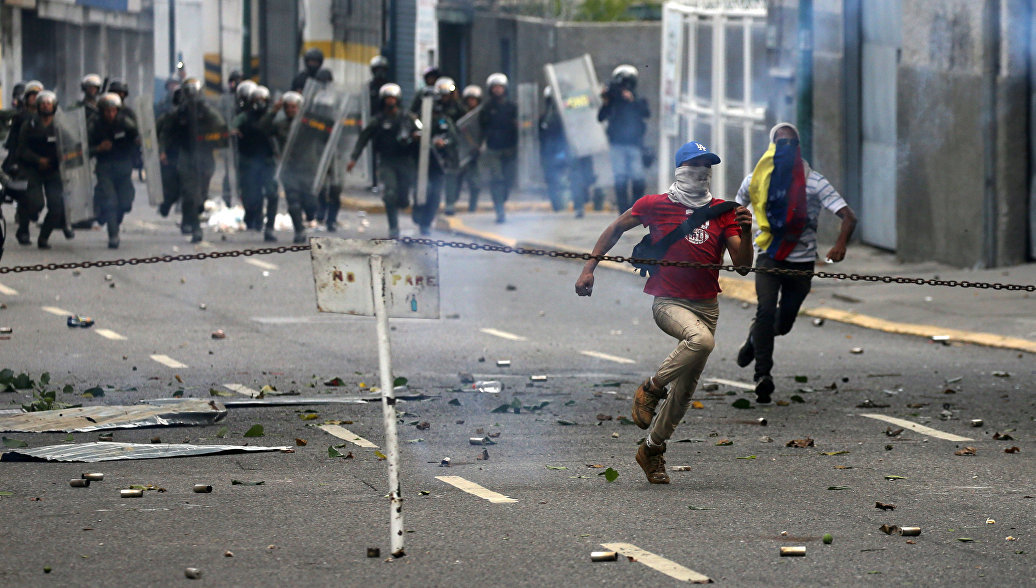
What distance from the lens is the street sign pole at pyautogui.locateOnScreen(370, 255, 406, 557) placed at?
646 cm

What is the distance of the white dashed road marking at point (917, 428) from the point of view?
9.27 m

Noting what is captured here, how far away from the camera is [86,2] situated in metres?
41.6

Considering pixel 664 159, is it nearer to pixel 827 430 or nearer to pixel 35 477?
pixel 827 430

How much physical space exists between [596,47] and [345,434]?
22873 mm

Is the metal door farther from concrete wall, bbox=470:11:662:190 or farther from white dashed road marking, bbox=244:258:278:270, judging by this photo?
concrete wall, bbox=470:11:662:190

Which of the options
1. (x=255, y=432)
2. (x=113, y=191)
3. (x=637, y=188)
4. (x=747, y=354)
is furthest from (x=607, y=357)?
(x=637, y=188)

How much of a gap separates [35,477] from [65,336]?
560 centimetres

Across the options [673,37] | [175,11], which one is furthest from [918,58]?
[175,11]

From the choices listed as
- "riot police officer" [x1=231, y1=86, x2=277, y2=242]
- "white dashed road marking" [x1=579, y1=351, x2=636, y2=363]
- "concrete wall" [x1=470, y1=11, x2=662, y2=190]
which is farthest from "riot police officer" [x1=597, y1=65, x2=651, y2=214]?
"white dashed road marking" [x1=579, y1=351, x2=636, y2=363]

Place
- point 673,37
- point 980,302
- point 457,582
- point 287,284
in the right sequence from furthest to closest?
1. point 673,37
2. point 287,284
3. point 980,302
4. point 457,582

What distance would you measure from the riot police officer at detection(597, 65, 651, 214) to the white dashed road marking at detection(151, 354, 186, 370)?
1154 cm

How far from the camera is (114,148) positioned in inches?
810

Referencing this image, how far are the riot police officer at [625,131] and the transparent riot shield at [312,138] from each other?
3434 millimetres

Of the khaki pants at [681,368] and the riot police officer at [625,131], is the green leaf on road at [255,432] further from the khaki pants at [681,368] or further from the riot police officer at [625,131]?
the riot police officer at [625,131]
